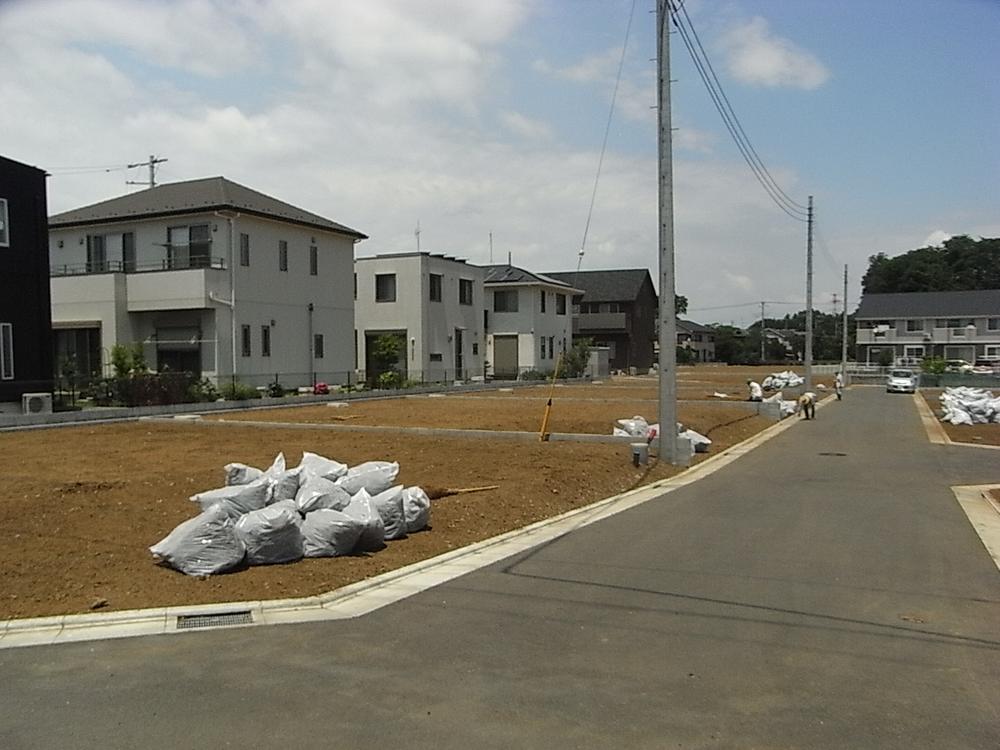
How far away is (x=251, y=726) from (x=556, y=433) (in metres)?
15.0

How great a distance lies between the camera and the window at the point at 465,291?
47.3 meters

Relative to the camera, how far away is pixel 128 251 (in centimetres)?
3362

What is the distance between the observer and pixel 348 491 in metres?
9.74

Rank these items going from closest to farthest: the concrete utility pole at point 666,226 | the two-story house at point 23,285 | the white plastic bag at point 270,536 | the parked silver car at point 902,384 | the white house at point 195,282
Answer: the white plastic bag at point 270,536 < the concrete utility pole at point 666,226 < the two-story house at point 23,285 < the white house at point 195,282 < the parked silver car at point 902,384

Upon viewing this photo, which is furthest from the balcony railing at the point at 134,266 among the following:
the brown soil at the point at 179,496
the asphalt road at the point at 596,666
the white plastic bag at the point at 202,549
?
the asphalt road at the point at 596,666

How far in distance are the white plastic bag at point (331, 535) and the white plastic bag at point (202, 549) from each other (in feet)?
2.50

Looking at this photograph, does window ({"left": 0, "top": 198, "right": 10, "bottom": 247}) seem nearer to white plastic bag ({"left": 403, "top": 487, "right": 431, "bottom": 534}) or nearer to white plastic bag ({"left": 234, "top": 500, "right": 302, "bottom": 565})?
white plastic bag ({"left": 403, "top": 487, "right": 431, "bottom": 534})

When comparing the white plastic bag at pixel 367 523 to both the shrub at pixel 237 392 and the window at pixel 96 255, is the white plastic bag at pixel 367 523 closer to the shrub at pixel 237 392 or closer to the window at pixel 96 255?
the shrub at pixel 237 392

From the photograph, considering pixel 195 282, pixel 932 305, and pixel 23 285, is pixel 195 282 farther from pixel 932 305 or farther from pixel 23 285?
pixel 932 305

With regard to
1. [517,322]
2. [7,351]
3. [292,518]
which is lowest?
[292,518]

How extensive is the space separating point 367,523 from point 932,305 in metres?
84.2

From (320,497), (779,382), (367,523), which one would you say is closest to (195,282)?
(320,497)

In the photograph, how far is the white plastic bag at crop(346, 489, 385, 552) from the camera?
8.57 meters

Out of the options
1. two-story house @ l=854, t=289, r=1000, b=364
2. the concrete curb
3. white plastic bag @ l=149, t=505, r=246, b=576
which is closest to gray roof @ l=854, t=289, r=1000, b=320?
two-story house @ l=854, t=289, r=1000, b=364
